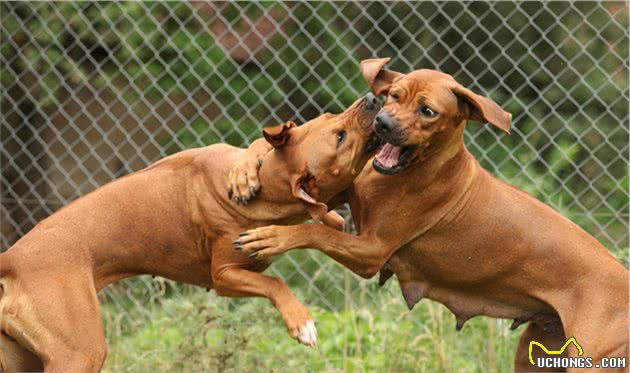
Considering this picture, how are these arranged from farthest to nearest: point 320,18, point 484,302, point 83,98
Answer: point 83,98, point 320,18, point 484,302

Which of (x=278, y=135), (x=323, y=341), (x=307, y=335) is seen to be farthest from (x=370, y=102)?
(x=323, y=341)

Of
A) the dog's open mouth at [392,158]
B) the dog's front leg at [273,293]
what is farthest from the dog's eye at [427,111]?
the dog's front leg at [273,293]

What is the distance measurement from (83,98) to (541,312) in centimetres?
389

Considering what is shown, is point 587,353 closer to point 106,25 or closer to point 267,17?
A: point 267,17

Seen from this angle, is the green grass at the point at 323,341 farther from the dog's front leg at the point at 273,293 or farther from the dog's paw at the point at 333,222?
the dog's front leg at the point at 273,293

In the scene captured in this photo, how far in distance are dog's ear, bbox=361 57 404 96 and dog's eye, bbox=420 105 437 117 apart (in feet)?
0.96

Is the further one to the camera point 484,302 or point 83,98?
point 83,98

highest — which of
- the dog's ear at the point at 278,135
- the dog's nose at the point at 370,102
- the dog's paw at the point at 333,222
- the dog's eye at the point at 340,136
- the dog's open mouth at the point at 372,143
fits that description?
the dog's ear at the point at 278,135

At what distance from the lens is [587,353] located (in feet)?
19.3

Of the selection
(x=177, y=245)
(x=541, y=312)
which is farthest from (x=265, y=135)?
(x=541, y=312)

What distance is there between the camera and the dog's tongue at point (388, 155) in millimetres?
5594

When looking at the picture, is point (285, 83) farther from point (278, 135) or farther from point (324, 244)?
point (324, 244)

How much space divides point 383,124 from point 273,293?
0.80 metres

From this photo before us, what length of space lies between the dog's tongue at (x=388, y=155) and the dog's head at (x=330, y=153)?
6cm
